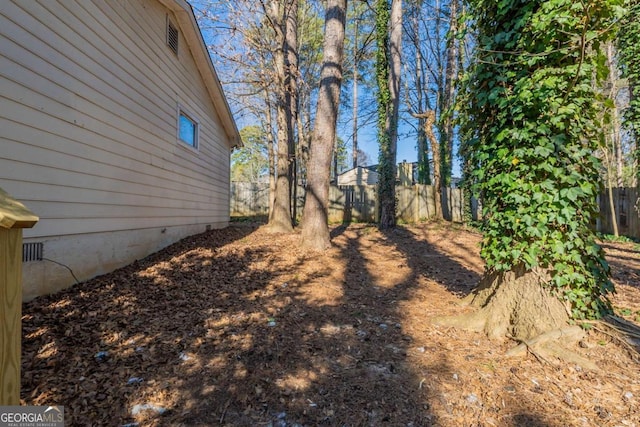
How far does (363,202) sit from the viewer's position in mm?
15195

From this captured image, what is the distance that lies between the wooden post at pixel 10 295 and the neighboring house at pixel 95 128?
2389 millimetres

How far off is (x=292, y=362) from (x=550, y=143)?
2586 mm

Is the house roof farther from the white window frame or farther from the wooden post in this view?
the wooden post

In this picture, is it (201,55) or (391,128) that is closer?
(201,55)

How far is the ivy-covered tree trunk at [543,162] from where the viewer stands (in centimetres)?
229

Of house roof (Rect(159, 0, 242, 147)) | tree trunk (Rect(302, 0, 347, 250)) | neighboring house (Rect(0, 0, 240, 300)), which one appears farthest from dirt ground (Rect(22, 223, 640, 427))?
house roof (Rect(159, 0, 242, 147))

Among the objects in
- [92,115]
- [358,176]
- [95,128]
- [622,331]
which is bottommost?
[622,331]

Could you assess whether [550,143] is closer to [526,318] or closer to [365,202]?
[526,318]

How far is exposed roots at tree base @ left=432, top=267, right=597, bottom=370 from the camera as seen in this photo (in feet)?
7.62

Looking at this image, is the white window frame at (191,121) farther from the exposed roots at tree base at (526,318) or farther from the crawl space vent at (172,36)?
the exposed roots at tree base at (526,318)

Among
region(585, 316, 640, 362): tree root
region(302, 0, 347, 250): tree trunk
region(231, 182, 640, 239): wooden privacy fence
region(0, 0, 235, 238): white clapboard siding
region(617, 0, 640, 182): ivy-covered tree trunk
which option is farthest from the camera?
region(231, 182, 640, 239): wooden privacy fence

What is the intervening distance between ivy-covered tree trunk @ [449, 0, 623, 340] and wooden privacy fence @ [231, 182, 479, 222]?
36.4 feet

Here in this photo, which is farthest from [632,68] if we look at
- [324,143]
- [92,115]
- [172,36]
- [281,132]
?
[92,115]

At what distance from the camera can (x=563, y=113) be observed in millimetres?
2289
